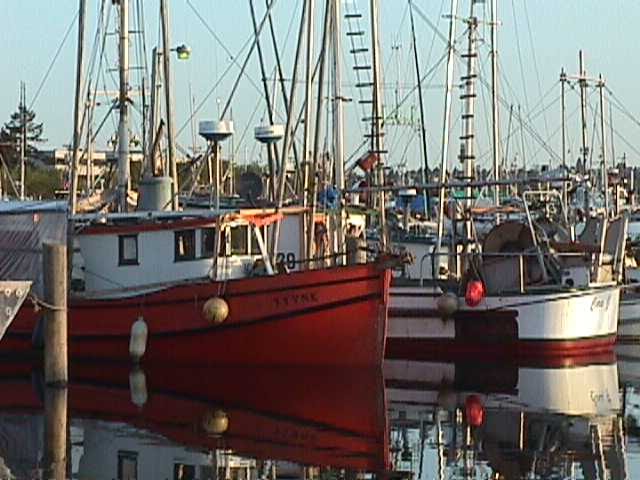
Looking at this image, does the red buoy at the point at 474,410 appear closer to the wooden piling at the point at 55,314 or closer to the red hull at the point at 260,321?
the red hull at the point at 260,321

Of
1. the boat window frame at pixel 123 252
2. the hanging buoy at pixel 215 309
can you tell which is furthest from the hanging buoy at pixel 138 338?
the boat window frame at pixel 123 252

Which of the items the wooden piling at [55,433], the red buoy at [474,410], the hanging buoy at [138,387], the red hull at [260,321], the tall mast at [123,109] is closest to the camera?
the wooden piling at [55,433]

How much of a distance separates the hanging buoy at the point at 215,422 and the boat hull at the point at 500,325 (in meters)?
9.55

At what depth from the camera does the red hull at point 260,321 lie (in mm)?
25156

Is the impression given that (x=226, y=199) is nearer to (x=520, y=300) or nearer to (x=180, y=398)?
(x=520, y=300)

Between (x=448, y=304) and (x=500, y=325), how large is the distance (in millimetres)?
1079

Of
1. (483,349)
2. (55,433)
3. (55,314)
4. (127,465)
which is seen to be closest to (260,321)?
(55,314)

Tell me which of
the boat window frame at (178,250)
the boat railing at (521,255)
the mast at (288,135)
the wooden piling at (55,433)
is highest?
the mast at (288,135)

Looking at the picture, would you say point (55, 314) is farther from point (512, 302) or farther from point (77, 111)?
point (512, 302)

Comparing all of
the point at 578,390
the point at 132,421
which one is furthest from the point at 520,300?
the point at 132,421

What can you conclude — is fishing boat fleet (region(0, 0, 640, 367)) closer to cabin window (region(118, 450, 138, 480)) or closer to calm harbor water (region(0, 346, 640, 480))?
calm harbor water (region(0, 346, 640, 480))

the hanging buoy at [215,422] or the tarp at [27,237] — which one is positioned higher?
the tarp at [27,237]

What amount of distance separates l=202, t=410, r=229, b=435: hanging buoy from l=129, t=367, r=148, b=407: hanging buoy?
55.7 inches

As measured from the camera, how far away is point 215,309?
25172 millimetres
